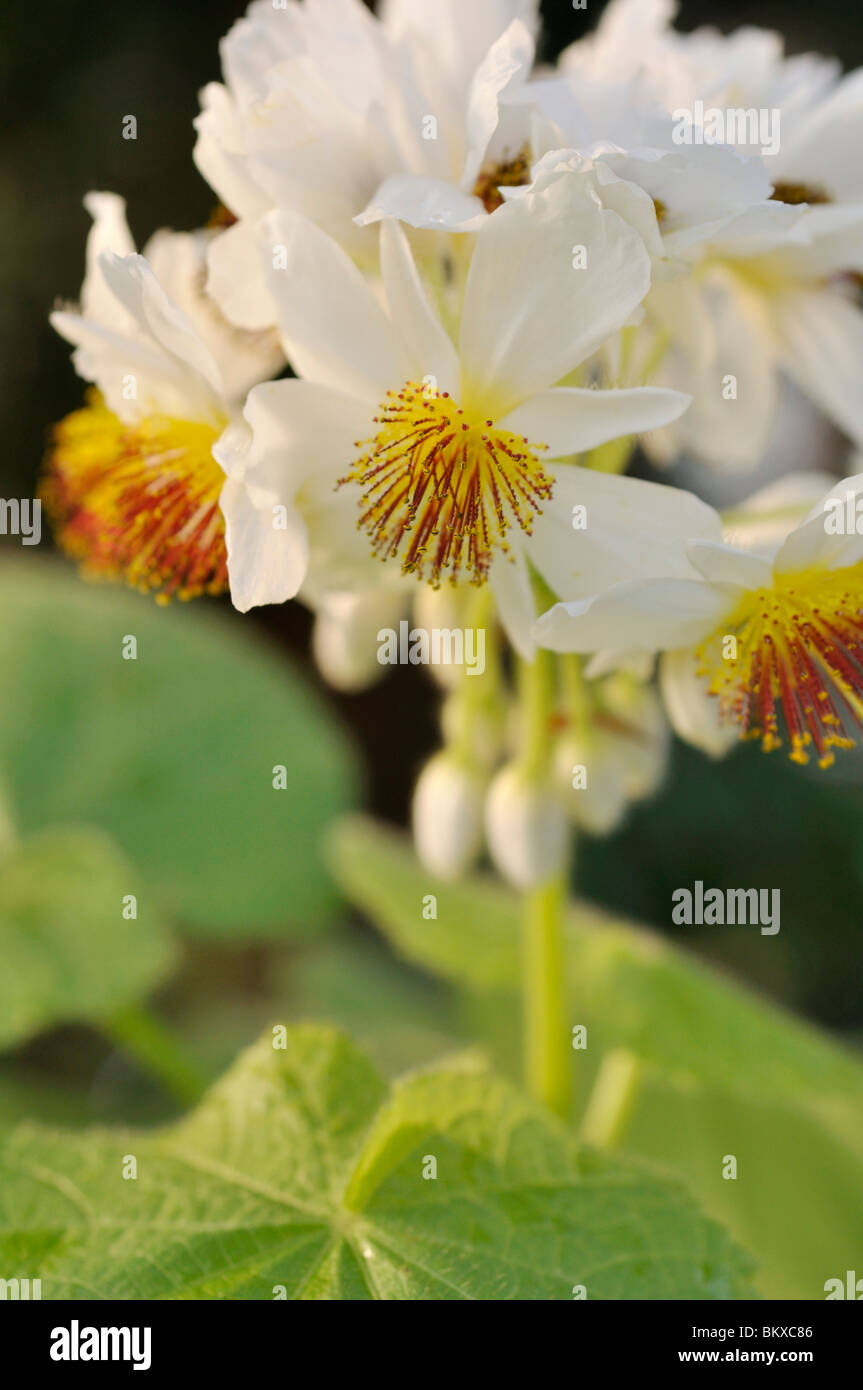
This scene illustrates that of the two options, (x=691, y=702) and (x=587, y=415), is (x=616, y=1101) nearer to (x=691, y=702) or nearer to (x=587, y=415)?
(x=691, y=702)

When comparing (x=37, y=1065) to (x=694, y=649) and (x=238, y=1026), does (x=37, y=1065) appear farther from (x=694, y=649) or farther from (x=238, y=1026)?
(x=694, y=649)

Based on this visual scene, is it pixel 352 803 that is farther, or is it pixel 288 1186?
pixel 352 803

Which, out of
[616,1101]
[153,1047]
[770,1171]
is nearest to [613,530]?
[616,1101]

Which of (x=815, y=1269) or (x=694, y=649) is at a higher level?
(x=694, y=649)

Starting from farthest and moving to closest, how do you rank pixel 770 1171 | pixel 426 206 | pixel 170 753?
pixel 170 753 → pixel 770 1171 → pixel 426 206

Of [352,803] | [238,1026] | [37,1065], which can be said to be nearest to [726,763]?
[352,803]

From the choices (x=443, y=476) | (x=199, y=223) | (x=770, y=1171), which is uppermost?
(x=199, y=223)

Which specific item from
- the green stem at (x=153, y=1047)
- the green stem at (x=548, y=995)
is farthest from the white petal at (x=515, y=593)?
the green stem at (x=153, y=1047)
